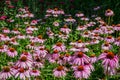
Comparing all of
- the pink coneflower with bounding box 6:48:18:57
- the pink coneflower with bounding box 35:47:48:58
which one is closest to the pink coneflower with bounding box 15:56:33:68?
the pink coneflower with bounding box 35:47:48:58

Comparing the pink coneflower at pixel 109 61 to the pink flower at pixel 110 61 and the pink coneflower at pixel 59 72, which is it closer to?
Result: the pink flower at pixel 110 61

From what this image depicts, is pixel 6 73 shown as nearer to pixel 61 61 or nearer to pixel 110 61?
pixel 61 61

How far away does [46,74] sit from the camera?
6.01m

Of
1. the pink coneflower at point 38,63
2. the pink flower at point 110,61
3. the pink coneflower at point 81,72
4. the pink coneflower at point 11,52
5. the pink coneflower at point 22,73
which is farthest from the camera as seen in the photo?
the pink coneflower at point 11,52

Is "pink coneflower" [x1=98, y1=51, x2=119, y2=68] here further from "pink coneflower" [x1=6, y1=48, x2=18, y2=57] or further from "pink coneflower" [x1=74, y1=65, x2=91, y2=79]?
"pink coneflower" [x1=6, y1=48, x2=18, y2=57]

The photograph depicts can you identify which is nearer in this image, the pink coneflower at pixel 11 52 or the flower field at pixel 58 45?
the flower field at pixel 58 45

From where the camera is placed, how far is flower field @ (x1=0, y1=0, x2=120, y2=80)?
471 cm

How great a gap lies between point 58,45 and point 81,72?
1.37 m

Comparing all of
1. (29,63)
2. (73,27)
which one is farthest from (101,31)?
(29,63)

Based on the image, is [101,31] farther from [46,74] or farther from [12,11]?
[12,11]

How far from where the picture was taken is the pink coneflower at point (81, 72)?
14.4 feet

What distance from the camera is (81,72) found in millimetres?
4422

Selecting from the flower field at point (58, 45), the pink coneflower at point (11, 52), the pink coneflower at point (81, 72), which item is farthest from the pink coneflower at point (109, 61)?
the pink coneflower at point (11, 52)

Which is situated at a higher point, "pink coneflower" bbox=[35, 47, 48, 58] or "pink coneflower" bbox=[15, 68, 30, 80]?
"pink coneflower" bbox=[15, 68, 30, 80]
